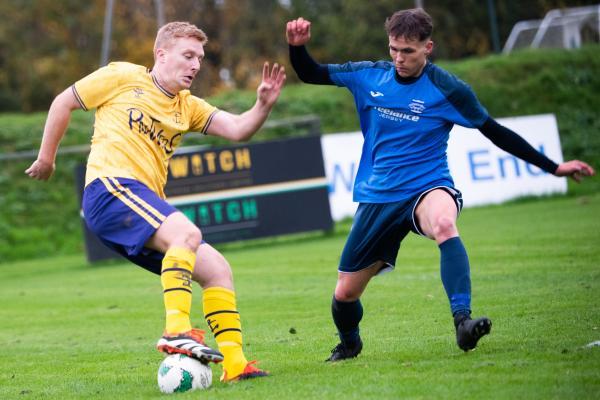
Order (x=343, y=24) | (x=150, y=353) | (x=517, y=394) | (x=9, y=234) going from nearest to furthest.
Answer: (x=517, y=394) < (x=150, y=353) < (x=9, y=234) < (x=343, y=24)

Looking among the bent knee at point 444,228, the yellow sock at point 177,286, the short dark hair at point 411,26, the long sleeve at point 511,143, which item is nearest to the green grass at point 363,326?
the yellow sock at point 177,286

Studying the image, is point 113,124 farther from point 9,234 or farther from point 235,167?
point 9,234

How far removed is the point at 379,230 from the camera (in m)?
7.00

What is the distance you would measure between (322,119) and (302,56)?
74.2 feet

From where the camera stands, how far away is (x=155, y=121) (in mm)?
6699

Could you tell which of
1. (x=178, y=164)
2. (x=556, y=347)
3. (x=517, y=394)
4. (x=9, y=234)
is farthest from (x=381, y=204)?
(x=9, y=234)

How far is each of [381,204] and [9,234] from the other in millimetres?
17618

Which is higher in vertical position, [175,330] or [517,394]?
[175,330]

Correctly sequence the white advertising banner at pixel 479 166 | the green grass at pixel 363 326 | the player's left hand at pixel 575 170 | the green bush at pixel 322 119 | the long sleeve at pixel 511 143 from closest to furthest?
the green grass at pixel 363 326 < the player's left hand at pixel 575 170 < the long sleeve at pixel 511 143 < the white advertising banner at pixel 479 166 < the green bush at pixel 322 119

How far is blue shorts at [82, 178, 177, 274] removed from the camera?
6367 millimetres

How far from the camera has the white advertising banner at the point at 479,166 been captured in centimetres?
2211

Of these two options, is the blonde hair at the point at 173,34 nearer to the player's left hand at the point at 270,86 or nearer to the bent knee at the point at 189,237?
the player's left hand at the point at 270,86

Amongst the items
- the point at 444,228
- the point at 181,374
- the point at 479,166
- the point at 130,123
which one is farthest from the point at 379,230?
the point at 479,166

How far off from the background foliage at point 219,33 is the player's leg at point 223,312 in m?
36.0
